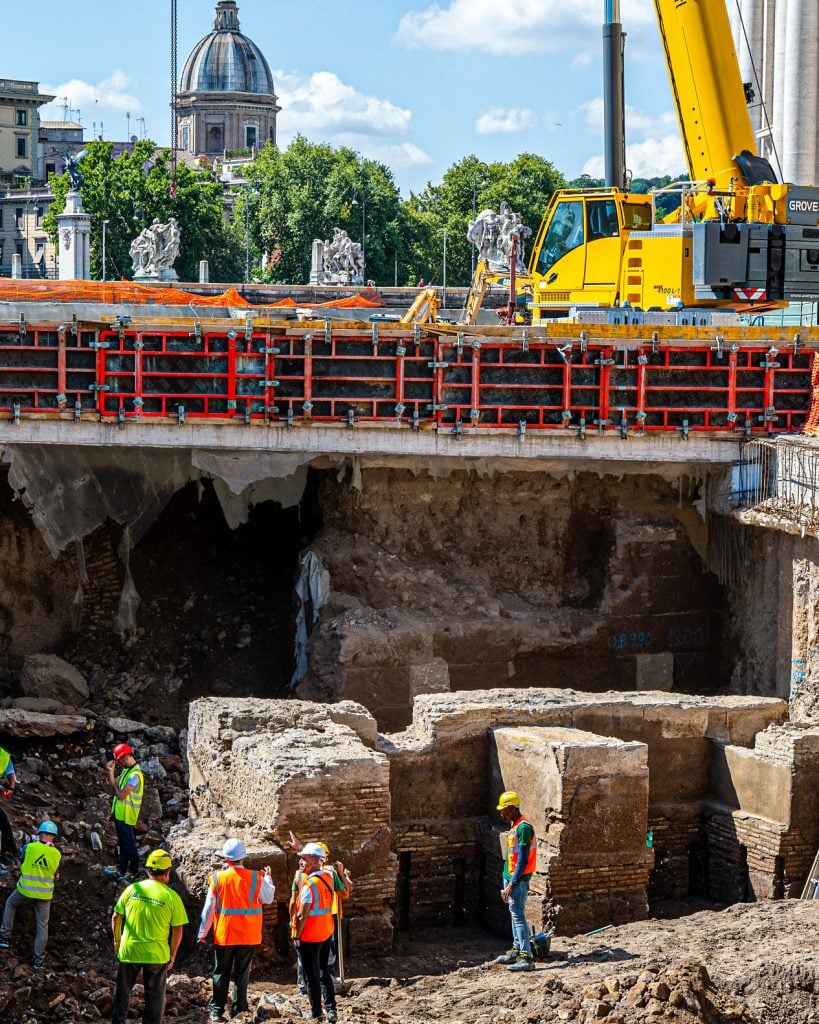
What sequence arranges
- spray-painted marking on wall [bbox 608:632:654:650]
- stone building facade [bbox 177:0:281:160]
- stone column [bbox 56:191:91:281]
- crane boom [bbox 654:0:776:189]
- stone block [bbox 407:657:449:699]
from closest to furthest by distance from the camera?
stone block [bbox 407:657:449:699], spray-painted marking on wall [bbox 608:632:654:650], crane boom [bbox 654:0:776:189], stone column [bbox 56:191:91:281], stone building facade [bbox 177:0:281:160]

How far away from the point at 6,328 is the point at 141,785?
6.06 m

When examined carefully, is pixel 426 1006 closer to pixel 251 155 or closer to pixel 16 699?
pixel 16 699

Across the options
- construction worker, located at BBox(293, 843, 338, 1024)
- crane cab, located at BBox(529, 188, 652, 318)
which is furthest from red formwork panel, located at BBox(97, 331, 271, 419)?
construction worker, located at BBox(293, 843, 338, 1024)

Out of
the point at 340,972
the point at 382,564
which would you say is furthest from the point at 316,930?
the point at 382,564

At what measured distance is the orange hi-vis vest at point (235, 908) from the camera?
37.7 feet

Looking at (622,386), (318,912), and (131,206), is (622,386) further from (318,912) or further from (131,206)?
(131,206)

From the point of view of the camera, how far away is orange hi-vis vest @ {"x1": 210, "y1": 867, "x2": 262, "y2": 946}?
11.5 meters

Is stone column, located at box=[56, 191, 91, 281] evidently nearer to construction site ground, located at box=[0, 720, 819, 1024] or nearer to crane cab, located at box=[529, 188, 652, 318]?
crane cab, located at box=[529, 188, 652, 318]

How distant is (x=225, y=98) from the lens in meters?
115

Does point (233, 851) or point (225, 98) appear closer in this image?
point (233, 851)

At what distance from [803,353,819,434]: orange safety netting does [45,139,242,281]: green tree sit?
40270 millimetres

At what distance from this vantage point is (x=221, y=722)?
14.6m

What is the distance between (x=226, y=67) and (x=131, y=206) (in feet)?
192

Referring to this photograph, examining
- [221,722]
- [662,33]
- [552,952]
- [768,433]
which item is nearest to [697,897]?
[552,952]
